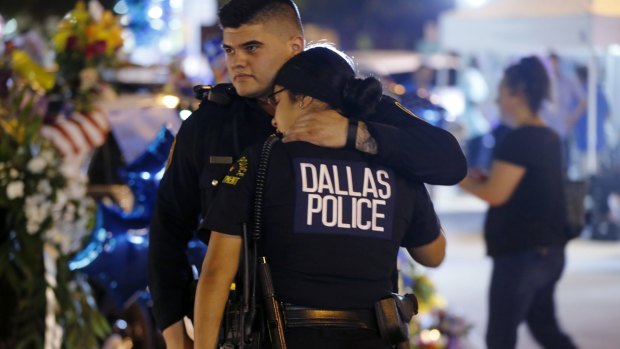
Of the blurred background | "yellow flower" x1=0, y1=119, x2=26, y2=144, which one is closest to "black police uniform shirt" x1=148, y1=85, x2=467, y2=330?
the blurred background

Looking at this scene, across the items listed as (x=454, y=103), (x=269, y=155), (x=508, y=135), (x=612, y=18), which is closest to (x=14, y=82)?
(x=508, y=135)

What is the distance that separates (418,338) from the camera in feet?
23.8

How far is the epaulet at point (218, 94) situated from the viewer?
12.6 ft

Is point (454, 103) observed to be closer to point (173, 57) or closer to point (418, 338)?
point (173, 57)

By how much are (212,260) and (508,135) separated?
9.39 feet

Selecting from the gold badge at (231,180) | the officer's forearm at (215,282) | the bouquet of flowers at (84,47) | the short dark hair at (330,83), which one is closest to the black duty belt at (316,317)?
the officer's forearm at (215,282)

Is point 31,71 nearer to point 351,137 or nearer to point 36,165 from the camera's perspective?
point 36,165

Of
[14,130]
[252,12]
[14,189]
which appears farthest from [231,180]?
[14,130]

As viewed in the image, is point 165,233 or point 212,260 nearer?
point 212,260

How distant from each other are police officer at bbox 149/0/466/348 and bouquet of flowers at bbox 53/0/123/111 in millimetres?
4302

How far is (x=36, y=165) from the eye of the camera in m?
5.97

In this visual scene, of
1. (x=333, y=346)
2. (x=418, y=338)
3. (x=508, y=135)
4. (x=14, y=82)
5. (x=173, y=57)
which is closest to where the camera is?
(x=333, y=346)

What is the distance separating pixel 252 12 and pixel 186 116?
810 millimetres

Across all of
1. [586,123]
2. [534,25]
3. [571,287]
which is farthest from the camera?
[586,123]
